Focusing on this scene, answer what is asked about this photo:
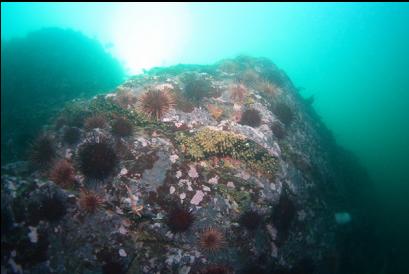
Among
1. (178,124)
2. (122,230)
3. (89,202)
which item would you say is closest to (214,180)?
(178,124)

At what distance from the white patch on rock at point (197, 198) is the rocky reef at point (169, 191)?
4 centimetres

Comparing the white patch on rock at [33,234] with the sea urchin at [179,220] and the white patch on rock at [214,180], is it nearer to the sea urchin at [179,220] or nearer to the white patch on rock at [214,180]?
the sea urchin at [179,220]

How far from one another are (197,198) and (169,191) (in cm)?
100

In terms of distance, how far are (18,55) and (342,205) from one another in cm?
2850

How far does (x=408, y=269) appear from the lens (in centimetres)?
2052

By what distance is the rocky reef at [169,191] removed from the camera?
7.87 m

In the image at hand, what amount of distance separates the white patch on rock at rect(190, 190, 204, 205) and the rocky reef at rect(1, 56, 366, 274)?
0.04 m

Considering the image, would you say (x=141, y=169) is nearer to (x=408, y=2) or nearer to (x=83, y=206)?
(x=83, y=206)

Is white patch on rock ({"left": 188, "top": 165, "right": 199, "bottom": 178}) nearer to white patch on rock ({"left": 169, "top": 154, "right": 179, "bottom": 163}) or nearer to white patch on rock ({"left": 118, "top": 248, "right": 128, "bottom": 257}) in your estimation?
white patch on rock ({"left": 169, "top": 154, "right": 179, "bottom": 163})

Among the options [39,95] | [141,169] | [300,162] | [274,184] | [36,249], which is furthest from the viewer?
[39,95]

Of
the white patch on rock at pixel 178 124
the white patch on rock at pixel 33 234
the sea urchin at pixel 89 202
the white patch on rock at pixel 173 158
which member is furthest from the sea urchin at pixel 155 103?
the white patch on rock at pixel 33 234

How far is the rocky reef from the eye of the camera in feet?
25.8

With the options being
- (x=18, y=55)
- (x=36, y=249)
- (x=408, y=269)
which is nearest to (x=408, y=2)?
(x=408, y=269)

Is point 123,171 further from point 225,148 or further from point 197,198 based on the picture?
point 225,148
